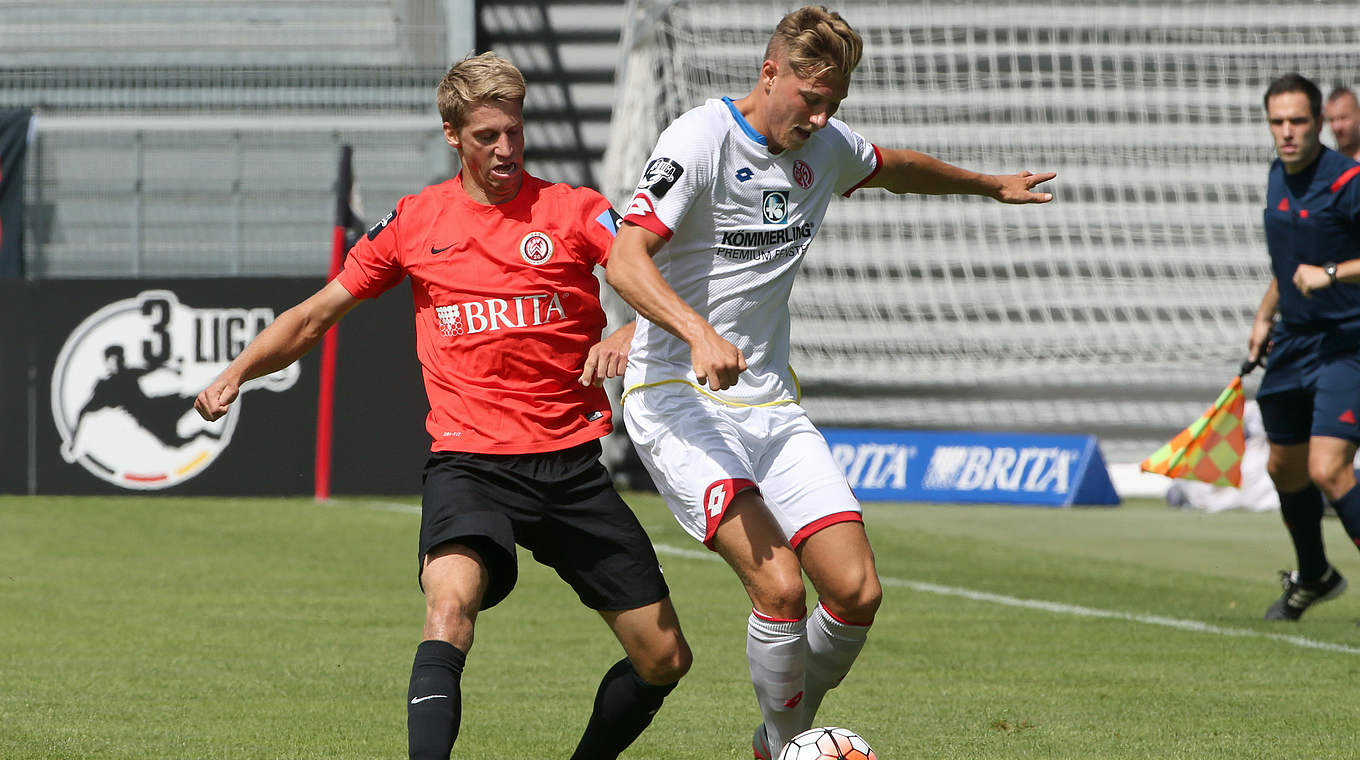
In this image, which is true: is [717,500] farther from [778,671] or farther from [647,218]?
[647,218]

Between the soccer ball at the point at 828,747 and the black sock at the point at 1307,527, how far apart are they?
4.01m

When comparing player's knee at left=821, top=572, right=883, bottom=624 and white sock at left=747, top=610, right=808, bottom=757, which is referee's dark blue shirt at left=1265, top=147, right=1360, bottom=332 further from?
white sock at left=747, top=610, right=808, bottom=757

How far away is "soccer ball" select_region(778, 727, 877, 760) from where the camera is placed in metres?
4.22

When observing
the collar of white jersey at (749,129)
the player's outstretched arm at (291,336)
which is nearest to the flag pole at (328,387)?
the player's outstretched arm at (291,336)

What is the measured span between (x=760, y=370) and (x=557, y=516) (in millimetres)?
742

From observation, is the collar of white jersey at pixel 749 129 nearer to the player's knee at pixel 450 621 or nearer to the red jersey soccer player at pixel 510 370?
the red jersey soccer player at pixel 510 370

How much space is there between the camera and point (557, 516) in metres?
4.28

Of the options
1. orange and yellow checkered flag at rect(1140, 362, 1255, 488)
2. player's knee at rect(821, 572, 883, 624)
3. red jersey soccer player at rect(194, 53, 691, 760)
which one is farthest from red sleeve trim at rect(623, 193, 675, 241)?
orange and yellow checkered flag at rect(1140, 362, 1255, 488)

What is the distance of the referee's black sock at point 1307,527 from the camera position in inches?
300

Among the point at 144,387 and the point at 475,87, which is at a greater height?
the point at 475,87

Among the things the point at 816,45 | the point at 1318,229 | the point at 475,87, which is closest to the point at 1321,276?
the point at 1318,229

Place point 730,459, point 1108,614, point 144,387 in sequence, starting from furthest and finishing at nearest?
point 144,387 < point 1108,614 < point 730,459

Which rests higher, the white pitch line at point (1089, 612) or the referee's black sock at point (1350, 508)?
the referee's black sock at point (1350, 508)

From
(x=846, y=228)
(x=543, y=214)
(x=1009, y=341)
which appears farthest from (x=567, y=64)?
(x=543, y=214)
